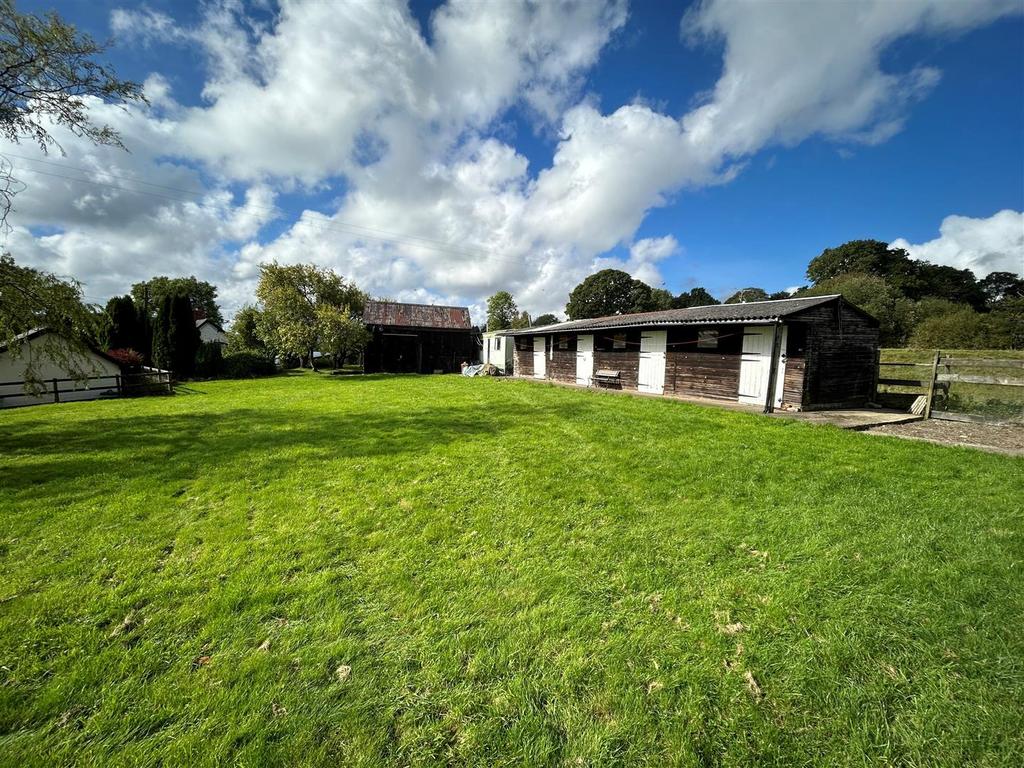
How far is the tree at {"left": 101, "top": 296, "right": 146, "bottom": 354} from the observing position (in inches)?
787

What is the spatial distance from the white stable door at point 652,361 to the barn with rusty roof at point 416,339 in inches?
649

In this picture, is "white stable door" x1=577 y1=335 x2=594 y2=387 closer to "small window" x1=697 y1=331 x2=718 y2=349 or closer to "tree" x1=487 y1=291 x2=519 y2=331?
"small window" x1=697 y1=331 x2=718 y2=349

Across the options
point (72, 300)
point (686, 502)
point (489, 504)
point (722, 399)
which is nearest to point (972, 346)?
point (722, 399)

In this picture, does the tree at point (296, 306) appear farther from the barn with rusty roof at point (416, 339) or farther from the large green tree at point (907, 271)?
the large green tree at point (907, 271)

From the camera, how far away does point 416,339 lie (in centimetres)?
2761

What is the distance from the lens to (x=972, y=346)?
21328 mm

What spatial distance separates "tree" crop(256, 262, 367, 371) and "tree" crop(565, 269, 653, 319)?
108ft

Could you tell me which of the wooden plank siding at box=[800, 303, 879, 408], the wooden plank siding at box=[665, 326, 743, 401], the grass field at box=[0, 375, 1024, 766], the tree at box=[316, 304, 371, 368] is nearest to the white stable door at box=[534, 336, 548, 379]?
the wooden plank siding at box=[665, 326, 743, 401]

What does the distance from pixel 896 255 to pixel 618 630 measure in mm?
68125

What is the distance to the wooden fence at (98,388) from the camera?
517 inches

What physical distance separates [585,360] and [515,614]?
16.0 meters

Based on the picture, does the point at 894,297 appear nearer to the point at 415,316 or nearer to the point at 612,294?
the point at 612,294

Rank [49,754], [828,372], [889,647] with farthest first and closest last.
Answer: [828,372] < [889,647] < [49,754]

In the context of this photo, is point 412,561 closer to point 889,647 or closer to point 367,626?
point 367,626
